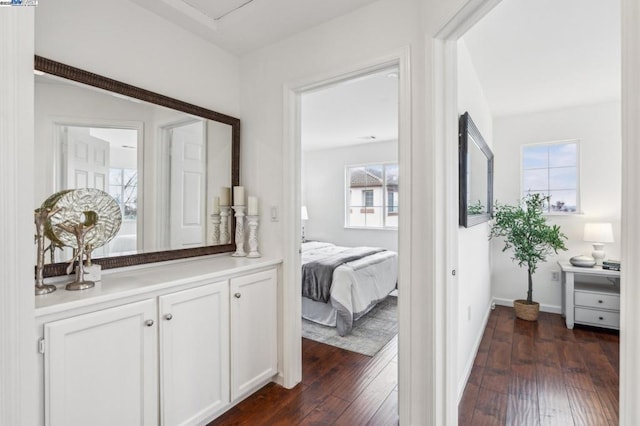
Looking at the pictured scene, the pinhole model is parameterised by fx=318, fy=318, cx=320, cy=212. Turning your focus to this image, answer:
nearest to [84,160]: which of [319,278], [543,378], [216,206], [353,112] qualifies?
[216,206]

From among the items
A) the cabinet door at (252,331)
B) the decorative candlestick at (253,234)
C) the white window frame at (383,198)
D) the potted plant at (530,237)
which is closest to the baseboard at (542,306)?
the potted plant at (530,237)

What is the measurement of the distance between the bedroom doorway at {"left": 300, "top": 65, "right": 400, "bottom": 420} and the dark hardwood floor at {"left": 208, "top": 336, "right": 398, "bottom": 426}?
0.05 ft

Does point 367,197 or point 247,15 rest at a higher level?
point 247,15

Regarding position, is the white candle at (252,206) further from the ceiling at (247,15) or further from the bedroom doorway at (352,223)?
the ceiling at (247,15)

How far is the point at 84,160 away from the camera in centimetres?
165

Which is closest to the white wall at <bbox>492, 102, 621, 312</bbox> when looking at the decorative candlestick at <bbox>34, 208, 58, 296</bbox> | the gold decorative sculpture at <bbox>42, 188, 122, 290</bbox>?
the gold decorative sculpture at <bbox>42, 188, 122, 290</bbox>

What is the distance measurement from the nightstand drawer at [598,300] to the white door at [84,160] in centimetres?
429

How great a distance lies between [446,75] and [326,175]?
505 cm

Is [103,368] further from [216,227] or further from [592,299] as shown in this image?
[592,299]

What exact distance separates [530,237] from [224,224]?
327 cm

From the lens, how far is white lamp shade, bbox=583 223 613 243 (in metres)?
3.36

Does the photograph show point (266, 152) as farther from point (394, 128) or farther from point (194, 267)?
point (394, 128)

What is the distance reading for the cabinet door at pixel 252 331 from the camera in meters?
1.90
